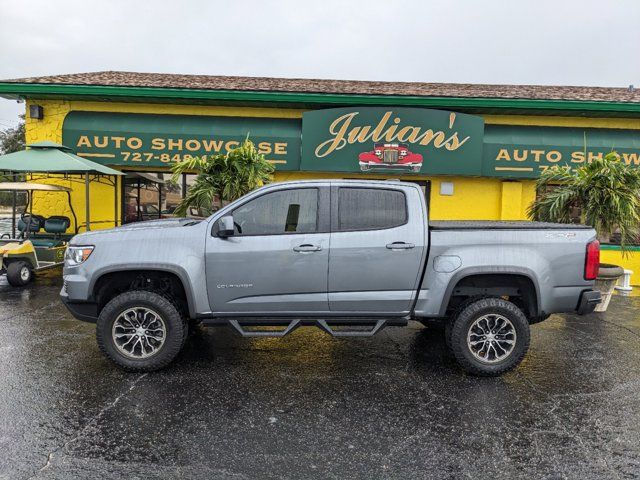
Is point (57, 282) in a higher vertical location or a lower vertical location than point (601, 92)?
lower

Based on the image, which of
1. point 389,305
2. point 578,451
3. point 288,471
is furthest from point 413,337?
point 288,471

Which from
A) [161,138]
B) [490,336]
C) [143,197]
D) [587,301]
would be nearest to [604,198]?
[587,301]

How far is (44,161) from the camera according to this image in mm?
9773

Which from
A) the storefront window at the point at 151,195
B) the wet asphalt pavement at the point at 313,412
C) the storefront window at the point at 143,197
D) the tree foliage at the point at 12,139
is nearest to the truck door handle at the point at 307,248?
the wet asphalt pavement at the point at 313,412

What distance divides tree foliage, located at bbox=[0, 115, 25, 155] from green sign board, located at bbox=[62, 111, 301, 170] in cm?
4036

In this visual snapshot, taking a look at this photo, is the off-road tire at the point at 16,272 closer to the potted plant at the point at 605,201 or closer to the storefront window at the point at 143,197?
the storefront window at the point at 143,197

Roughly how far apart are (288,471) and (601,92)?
15204 mm

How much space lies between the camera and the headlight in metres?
4.89

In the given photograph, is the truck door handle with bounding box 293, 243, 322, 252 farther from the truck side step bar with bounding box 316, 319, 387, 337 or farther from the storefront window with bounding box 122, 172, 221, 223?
the storefront window with bounding box 122, 172, 221, 223

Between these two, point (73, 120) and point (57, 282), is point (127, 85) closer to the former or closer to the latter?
point (73, 120)

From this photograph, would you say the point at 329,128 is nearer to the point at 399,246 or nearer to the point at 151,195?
the point at 151,195

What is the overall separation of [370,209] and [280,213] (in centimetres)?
99

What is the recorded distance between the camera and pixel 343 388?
4598 millimetres

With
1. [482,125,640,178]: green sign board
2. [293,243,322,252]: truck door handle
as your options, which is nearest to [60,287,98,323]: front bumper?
[293,243,322,252]: truck door handle
